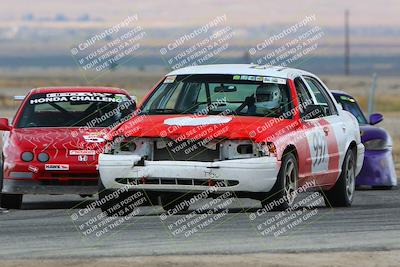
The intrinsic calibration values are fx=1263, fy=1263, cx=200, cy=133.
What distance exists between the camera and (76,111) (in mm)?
15703

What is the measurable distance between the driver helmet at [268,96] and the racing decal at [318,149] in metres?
0.47

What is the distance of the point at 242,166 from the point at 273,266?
3.14 metres

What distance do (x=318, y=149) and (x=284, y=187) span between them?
4.07ft

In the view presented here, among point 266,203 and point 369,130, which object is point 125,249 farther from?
point 369,130

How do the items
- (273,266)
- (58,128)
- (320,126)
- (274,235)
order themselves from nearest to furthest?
(273,266), (274,235), (320,126), (58,128)

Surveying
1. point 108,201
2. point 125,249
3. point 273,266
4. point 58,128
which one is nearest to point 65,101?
point 58,128

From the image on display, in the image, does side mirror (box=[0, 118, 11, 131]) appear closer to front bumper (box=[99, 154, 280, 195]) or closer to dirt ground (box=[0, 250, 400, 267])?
front bumper (box=[99, 154, 280, 195])

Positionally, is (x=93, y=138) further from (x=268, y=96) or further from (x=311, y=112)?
(x=311, y=112)

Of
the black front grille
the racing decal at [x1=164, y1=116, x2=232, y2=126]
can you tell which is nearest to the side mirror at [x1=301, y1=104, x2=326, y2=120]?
the racing decal at [x1=164, y1=116, x2=232, y2=126]

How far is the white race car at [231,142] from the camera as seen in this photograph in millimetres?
11789

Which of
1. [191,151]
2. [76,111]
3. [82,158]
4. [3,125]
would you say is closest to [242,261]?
[191,151]

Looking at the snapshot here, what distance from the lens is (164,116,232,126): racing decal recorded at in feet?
39.8

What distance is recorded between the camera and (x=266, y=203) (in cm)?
1214

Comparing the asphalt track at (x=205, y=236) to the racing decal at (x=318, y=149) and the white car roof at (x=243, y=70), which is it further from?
the white car roof at (x=243, y=70)
